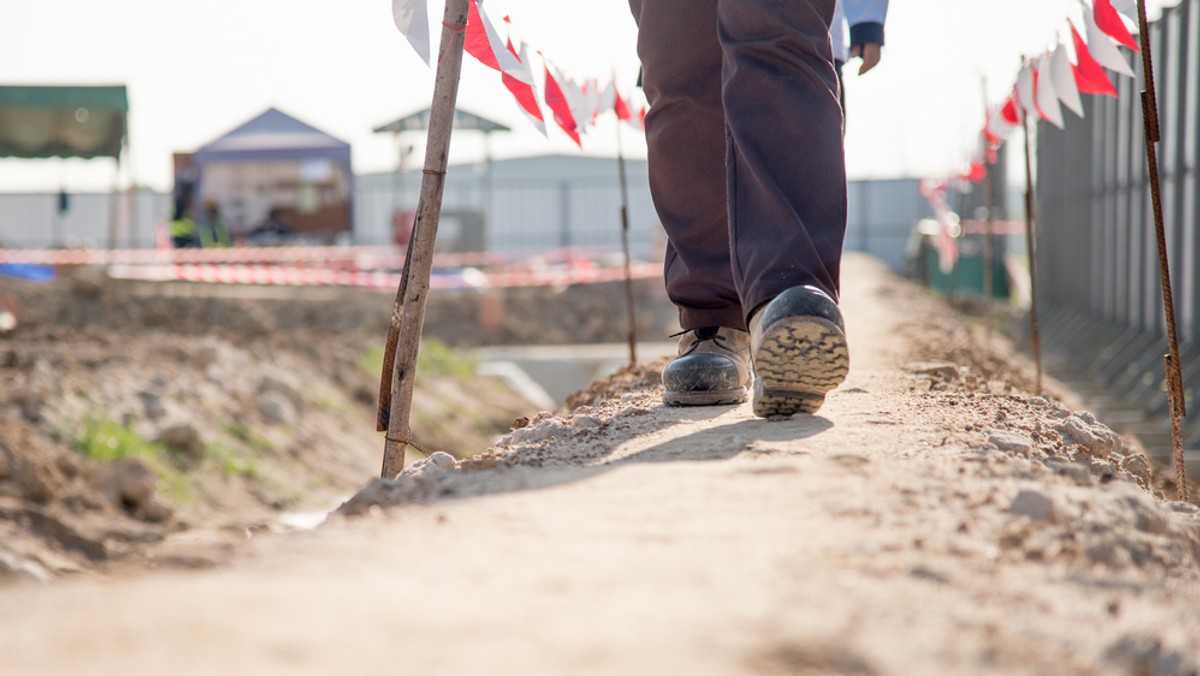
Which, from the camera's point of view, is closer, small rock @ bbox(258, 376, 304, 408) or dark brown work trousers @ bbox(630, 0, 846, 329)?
dark brown work trousers @ bbox(630, 0, 846, 329)

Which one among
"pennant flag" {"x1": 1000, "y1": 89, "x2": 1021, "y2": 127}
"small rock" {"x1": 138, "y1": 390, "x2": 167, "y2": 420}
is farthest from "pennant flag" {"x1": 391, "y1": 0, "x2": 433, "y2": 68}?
"small rock" {"x1": 138, "y1": 390, "x2": 167, "y2": 420}

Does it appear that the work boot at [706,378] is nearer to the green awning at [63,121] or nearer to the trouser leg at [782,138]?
the trouser leg at [782,138]

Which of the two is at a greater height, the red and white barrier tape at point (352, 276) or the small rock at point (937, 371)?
the red and white barrier tape at point (352, 276)

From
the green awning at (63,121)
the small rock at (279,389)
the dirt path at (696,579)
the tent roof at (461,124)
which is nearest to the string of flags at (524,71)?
the dirt path at (696,579)

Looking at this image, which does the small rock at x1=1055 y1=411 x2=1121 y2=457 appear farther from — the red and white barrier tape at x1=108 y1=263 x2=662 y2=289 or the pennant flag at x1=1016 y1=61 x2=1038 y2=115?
the red and white barrier tape at x1=108 y1=263 x2=662 y2=289

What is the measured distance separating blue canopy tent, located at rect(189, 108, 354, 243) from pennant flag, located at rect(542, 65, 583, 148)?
63.1 ft

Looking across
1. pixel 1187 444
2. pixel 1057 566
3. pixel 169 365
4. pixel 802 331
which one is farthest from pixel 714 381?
pixel 169 365

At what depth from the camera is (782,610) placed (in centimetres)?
142

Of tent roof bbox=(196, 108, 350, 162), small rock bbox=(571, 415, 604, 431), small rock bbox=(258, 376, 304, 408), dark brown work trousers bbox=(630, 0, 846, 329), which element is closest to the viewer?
dark brown work trousers bbox=(630, 0, 846, 329)

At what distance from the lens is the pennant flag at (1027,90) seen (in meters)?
5.65

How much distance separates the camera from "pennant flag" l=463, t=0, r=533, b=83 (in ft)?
13.0

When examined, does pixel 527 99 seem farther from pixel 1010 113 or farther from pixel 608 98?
pixel 1010 113

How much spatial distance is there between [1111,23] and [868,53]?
4.71ft

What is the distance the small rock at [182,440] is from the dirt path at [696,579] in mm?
5935
